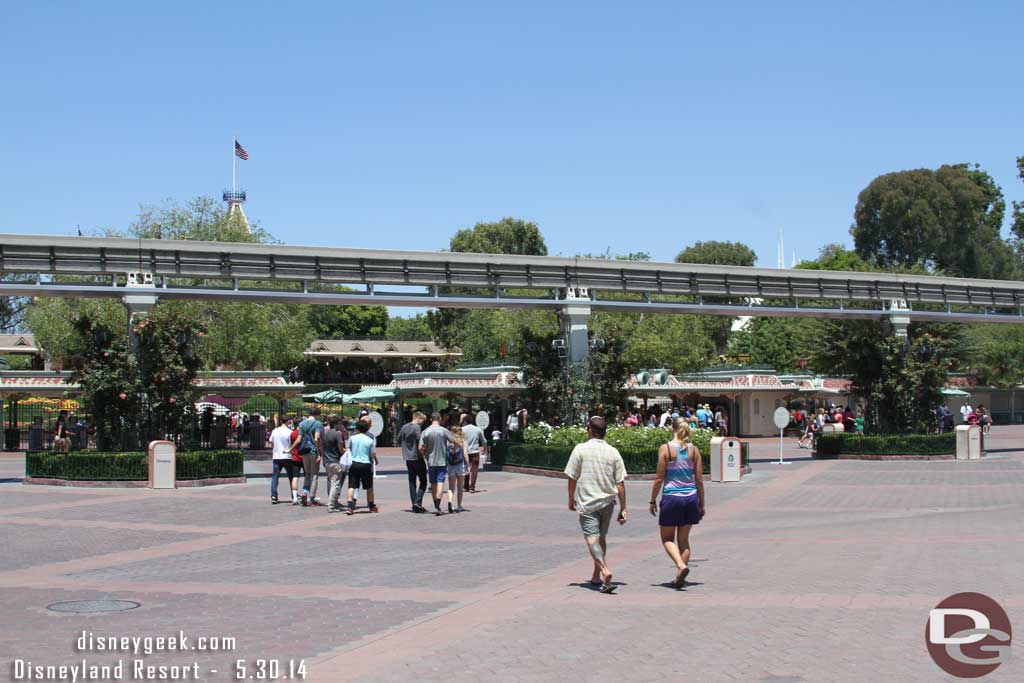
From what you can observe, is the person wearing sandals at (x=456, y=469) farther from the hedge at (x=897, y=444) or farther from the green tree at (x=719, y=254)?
the green tree at (x=719, y=254)

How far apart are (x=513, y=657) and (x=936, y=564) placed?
6.36m

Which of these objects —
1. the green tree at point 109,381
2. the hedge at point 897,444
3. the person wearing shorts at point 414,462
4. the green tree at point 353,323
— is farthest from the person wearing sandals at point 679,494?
the green tree at point 353,323

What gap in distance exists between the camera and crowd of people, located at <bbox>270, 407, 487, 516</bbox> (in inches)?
712

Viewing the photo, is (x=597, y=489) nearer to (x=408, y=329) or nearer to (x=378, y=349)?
(x=378, y=349)

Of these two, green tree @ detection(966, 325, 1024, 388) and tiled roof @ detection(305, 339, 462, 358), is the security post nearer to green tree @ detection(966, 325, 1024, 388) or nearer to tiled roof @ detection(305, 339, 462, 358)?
green tree @ detection(966, 325, 1024, 388)

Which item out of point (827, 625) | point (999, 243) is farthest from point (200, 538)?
point (999, 243)

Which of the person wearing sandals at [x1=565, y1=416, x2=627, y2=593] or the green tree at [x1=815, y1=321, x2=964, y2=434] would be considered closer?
the person wearing sandals at [x1=565, y1=416, x2=627, y2=593]

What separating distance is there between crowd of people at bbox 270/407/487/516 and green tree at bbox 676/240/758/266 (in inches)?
2738

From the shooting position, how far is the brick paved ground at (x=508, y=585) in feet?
26.4

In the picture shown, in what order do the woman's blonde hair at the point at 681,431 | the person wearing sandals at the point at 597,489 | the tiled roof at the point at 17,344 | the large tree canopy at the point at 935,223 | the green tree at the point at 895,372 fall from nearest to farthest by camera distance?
1. the person wearing sandals at the point at 597,489
2. the woman's blonde hair at the point at 681,431
3. the green tree at the point at 895,372
4. the tiled roof at the point at 17,344
5. the large tree canopy at the point at 935,223

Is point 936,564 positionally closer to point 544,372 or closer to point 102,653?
point 102,653

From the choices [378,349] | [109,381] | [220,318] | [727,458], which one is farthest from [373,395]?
[378,349]

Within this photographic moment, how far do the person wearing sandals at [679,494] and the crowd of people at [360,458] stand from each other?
741 centimetres

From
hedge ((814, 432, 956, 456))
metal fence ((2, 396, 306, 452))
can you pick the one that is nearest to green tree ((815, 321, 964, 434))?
hedge ((814, 432, 956, 456))
